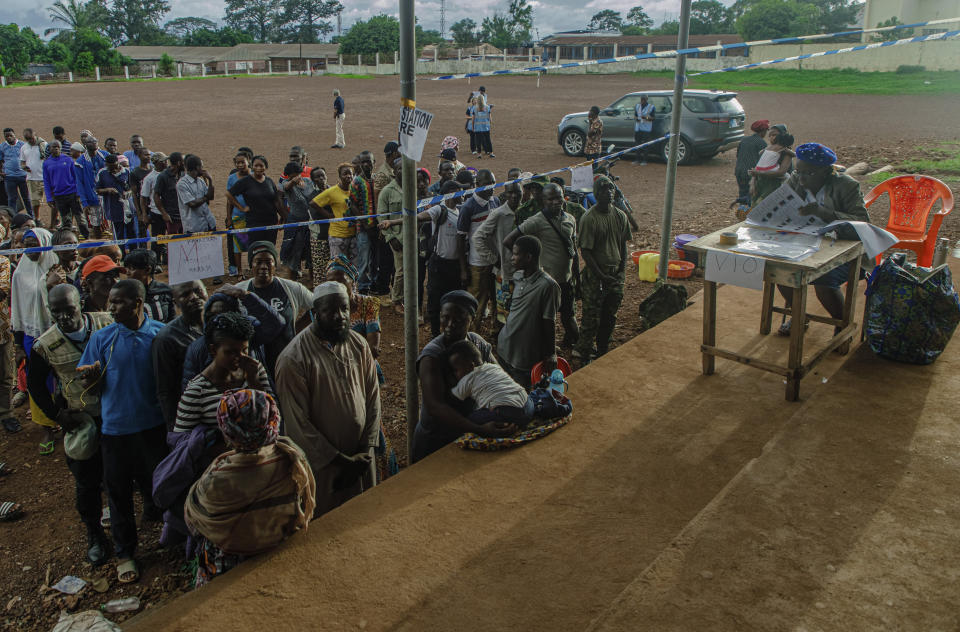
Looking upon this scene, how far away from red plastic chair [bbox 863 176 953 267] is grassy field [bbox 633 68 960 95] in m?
24.4

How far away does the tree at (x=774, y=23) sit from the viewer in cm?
5675

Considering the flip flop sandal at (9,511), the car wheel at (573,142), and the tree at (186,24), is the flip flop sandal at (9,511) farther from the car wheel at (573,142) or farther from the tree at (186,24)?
the tree at (186,24)

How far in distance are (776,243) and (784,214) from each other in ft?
1.59

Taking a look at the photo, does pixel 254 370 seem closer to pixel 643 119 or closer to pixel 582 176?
pixel 582 176

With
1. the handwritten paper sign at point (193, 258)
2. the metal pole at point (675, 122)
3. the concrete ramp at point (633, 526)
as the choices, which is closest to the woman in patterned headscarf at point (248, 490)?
the concrete ramp at point (633, 526)

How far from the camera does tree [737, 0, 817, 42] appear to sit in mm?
56750

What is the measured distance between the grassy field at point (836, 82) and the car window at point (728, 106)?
1345 cm

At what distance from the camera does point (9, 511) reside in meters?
4.73

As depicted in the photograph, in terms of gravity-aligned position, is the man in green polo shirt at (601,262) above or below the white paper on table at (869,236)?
below

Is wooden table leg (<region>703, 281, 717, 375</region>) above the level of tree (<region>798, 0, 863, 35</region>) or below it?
below

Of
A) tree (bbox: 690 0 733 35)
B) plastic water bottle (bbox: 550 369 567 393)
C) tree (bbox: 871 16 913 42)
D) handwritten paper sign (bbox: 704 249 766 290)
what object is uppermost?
tree (bbox: 690 0 733 35)

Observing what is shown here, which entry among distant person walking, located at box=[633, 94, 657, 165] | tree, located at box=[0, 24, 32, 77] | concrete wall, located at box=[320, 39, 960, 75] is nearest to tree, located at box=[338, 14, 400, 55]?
concrete wall, located at box=[320, 39, 960, 75]

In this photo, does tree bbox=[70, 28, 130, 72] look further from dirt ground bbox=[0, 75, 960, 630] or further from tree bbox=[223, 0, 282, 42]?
tree bbox=[223, 0, 282, 42]

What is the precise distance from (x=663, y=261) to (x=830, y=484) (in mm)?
4250
